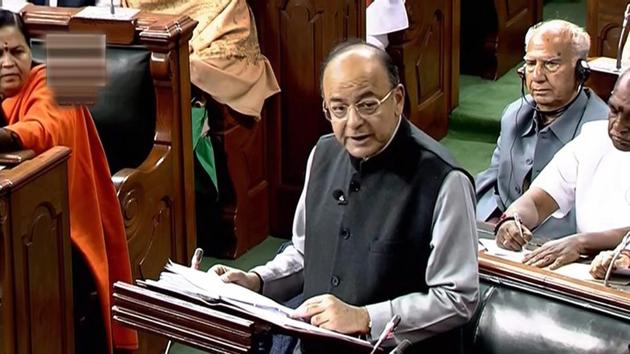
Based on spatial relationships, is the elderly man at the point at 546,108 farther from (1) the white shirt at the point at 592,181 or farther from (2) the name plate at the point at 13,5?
(2) the name plate at the point at 13,5

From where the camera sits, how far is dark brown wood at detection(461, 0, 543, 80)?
612 centimetres

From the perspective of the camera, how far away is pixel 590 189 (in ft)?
10.8

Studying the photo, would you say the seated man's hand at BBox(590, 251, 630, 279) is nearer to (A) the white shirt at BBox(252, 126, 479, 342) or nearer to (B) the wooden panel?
(A) the white shirt at BBox(252, 126, 479, 342)

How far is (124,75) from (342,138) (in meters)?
1.50

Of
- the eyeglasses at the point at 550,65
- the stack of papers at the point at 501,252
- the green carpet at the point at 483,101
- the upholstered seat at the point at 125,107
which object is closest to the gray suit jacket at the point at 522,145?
the eyeglasses at the point at 550,65

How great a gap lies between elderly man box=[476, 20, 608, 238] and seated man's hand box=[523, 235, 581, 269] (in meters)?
0.82

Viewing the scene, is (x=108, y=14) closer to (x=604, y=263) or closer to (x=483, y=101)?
(x=604, y=263)

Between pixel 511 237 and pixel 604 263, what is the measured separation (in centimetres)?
38

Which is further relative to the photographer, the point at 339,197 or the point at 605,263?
the point at 605,263

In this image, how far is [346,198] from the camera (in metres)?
2.57

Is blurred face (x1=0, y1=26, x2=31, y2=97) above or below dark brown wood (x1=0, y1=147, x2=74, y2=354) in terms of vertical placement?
above

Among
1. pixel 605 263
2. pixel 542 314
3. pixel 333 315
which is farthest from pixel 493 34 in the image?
pixel 333 315

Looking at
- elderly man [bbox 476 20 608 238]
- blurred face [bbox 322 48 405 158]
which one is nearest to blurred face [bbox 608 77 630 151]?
elderly man [bbox 476 20 608 238]

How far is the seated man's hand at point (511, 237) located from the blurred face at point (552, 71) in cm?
74
